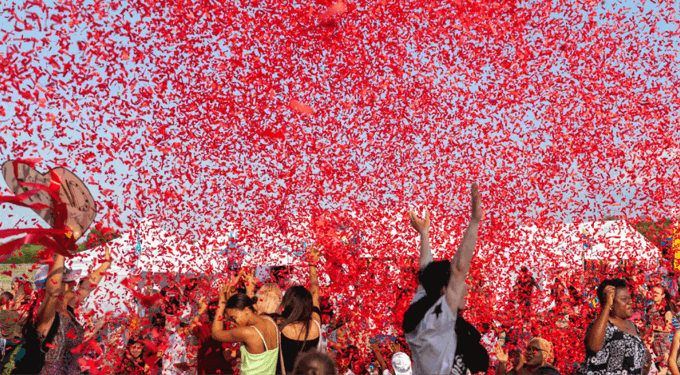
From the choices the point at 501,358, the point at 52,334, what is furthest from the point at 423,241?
the point at 52,334

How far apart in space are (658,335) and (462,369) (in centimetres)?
487

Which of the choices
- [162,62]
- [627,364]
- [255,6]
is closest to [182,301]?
[162,62]

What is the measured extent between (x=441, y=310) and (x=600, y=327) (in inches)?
73.5

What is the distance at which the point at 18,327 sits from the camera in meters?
6.34

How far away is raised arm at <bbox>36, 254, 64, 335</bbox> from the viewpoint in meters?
3.76

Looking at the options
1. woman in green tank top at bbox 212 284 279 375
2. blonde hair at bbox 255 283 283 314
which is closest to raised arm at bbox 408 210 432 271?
woman in green tank top at bbox 212 284 279 375

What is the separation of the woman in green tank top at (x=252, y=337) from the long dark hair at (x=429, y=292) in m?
1.64

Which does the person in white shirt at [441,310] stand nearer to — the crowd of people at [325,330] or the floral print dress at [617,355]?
the crowd of people at [325,330]

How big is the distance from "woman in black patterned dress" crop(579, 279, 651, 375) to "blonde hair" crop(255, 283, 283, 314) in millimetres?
2703

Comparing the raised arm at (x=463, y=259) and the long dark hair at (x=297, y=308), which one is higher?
the raised arm at (x=463, y=259)

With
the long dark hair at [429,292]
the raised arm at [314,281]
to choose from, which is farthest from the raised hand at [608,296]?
the raised arm at [314,281]

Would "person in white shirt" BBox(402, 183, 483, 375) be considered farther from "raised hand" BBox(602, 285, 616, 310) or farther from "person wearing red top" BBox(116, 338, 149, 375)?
"person wearing red top" BBox(116, 338, 149, 375)

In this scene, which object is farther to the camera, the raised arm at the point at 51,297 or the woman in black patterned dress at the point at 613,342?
the woman in black patterned dress at the point at 613,342

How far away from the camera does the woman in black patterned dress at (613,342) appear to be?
4.00 meters
